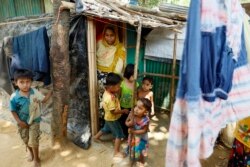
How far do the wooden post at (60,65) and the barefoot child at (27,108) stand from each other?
291 millimetres

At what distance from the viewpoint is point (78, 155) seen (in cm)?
395

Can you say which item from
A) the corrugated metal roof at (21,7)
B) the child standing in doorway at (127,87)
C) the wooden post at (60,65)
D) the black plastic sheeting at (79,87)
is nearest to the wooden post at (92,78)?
the black plastic sheeting at (79,87)

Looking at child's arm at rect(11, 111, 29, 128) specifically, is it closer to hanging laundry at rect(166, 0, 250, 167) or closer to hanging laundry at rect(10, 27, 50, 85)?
hanging laundry at rect(10, 27, 50, 85)

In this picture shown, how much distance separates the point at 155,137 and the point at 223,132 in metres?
1.20

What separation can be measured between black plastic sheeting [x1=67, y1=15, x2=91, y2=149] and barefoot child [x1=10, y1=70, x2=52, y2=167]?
62 centimetres

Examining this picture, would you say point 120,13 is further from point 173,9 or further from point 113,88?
point 173,9

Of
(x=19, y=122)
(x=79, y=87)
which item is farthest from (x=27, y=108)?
(x=79, y=87)

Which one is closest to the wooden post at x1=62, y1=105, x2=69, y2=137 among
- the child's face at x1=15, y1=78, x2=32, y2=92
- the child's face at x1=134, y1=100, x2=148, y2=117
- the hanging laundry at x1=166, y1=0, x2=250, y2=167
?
the child's face at x1=15, y1=78, x2=32, y2=92

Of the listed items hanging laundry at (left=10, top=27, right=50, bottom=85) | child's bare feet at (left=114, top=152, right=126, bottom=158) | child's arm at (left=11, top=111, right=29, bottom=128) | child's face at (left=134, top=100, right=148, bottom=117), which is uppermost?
hanging laundry at (left=10, top=27, right=50, bottom=85)

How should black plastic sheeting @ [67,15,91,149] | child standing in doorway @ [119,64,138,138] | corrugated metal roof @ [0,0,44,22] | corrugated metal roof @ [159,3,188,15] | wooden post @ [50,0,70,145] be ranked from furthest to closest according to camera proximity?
corrugated metal roof @ [0,0,44,22]
corrugated metal roof @ [159,3,188,15]
child standing in doorway @ [119,64,138,138]
black plastic sheeting @ [67,15,91,149]
wooden post @ [50,0,70,145]

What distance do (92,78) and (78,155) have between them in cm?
124

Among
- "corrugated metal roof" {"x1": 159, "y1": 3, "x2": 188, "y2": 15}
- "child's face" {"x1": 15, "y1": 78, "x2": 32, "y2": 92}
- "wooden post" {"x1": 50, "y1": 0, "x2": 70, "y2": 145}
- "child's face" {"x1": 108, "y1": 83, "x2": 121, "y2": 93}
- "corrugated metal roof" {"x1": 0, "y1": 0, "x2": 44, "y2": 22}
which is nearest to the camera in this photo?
"child's face" {"x1": 15, "y1": 78, "x2": 32, "y2": 92}

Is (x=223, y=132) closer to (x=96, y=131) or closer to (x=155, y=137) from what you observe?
(x=155, y=137)

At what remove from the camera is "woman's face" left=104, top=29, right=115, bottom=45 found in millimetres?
4160
